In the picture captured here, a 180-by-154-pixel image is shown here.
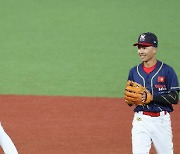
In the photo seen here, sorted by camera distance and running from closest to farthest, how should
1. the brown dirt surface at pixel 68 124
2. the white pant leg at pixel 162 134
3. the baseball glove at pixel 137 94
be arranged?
the baseball glove at pixel 137 94
the white pant leg at pixel 162 134
the brown dirt surface at pixel 68 124

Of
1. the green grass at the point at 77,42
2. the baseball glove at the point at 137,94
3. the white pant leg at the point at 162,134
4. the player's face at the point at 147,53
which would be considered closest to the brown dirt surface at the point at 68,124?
the green grass at the point at 77,42

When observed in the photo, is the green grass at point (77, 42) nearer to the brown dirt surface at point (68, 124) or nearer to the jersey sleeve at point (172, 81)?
the brown dirt surface at point (68, 124)

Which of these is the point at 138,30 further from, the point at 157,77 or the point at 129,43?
the point at 157,77

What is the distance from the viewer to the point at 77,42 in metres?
13.5

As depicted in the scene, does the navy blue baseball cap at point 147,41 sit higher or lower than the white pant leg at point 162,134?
higher

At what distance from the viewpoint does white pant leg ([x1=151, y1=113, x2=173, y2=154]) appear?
6.29 metres

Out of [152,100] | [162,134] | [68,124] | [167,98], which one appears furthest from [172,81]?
[68,124]

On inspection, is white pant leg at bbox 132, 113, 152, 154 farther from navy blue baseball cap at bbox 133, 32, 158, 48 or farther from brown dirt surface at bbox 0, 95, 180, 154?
brown dirt surface at bbox 0, 95, 180, 154

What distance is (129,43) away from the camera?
44.0ft

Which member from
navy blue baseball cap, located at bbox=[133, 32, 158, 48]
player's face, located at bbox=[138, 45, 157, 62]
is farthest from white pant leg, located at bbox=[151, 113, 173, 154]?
navy blue baseball cap, located at bbox=[133, 32, 158, 48]

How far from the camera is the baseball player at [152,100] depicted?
→ 20.4 ft

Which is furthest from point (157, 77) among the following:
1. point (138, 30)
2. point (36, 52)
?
point (138, 30)

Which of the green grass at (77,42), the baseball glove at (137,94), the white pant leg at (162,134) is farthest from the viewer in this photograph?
the green grass at (77,42)

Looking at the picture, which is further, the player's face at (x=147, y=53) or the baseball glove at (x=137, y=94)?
the player's face at (x=147, y=53)
